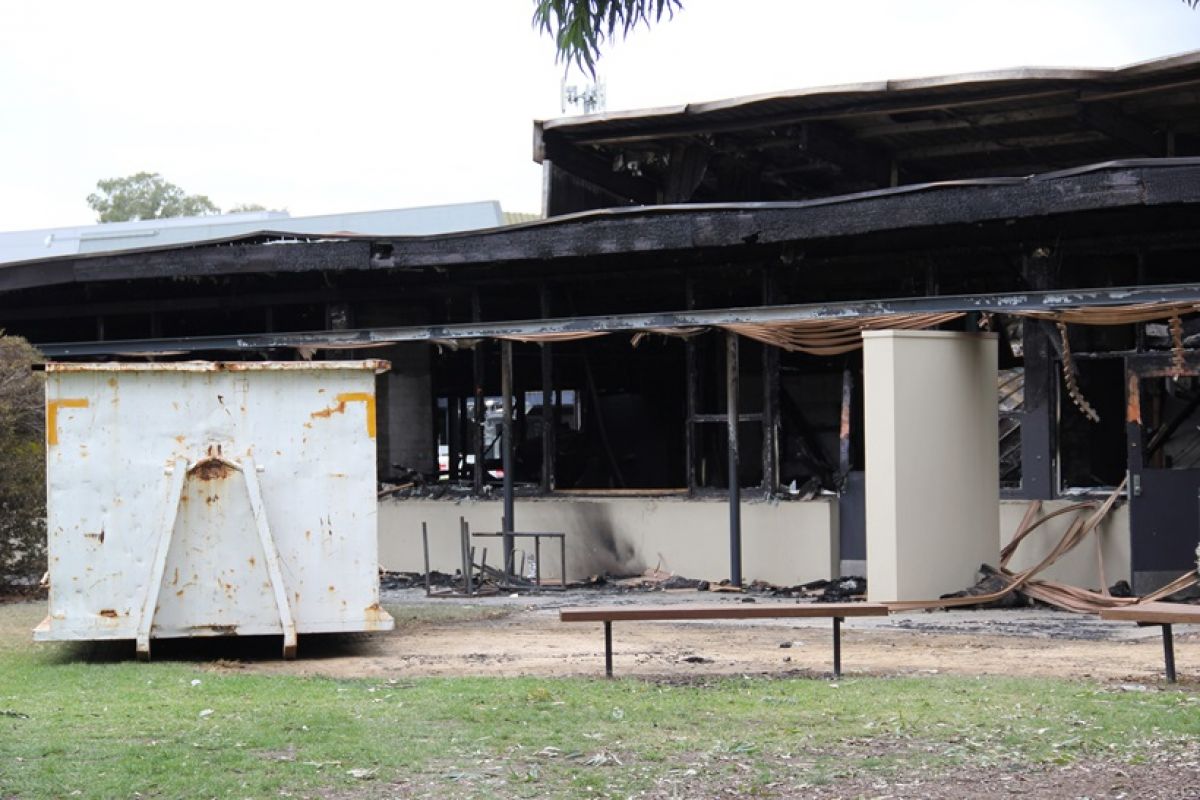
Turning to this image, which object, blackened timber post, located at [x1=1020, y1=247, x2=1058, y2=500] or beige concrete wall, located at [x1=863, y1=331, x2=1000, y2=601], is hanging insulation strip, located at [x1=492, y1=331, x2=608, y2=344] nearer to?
beige concrete wall, located at [x1=863, y1=331, x2=1000, y2=601]

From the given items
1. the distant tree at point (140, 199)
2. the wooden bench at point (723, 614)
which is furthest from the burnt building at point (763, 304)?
the distant tree at point (140, 199)

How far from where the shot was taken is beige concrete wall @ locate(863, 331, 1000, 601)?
1484 centimetres

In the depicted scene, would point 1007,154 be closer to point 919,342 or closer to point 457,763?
point 919,342

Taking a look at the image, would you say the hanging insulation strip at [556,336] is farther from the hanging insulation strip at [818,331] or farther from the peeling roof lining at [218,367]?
the peeling roof lining at [218,367]

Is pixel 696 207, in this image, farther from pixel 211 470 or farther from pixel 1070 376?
pixel 211 470

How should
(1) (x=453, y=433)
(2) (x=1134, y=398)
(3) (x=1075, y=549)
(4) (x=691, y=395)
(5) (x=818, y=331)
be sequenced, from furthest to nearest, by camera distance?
(1) (x=453, y=433) → (4) (x=691, y=395) → (5) (x=818, y=331) → (3) (x=1075, y=549) → (2) (x=1134, y=398)

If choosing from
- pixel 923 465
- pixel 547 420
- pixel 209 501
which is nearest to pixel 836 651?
pixel 209 501

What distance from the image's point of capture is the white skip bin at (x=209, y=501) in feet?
37.8

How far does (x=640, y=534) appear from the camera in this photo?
18719 mm

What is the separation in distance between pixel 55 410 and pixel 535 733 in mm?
5083

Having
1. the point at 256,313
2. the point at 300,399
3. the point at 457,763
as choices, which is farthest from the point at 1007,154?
the point at 457,763

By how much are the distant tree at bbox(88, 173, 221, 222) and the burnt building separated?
56023 mm

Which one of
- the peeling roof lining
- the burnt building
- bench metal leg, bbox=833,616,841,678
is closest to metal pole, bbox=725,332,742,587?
the burnt building

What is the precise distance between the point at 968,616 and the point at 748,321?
3784mm
